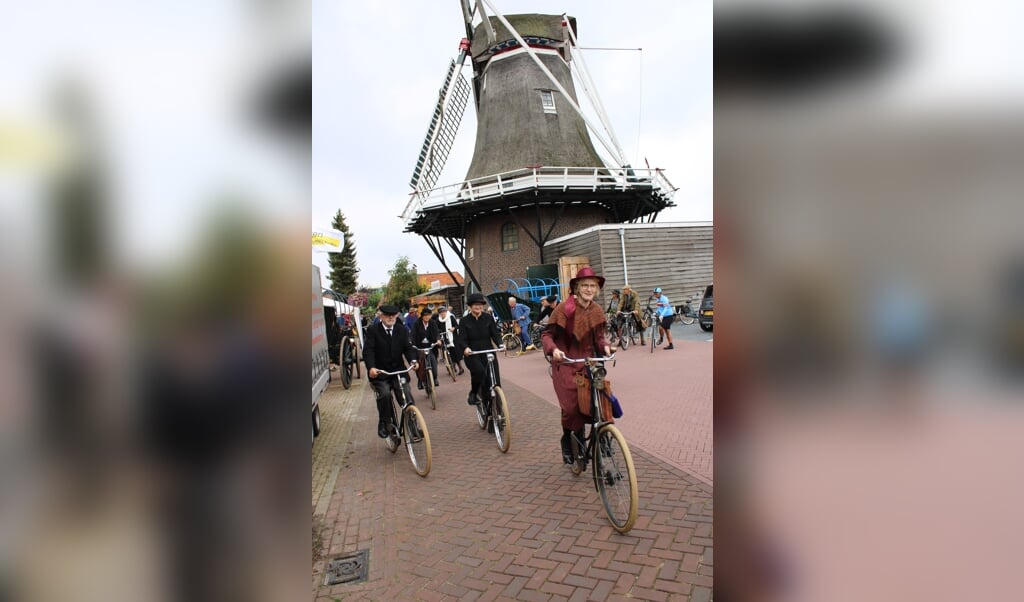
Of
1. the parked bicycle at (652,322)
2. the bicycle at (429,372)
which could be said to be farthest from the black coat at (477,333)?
the parked bicycle at (652,322)

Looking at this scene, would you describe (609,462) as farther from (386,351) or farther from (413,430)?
(386,351)

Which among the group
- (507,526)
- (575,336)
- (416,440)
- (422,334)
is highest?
(575,336)

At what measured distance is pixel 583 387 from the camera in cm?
423

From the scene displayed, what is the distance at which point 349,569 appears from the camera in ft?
12.0

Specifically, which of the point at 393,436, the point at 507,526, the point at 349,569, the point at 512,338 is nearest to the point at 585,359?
the point at 507,526

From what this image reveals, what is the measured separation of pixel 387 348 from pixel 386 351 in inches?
1.5

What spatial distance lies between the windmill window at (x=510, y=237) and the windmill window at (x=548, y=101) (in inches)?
256

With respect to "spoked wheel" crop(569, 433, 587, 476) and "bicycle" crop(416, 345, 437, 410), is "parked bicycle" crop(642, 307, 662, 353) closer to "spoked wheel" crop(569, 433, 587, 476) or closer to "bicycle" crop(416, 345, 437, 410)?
"bicycle" crop(416, 345, 437, 410)
